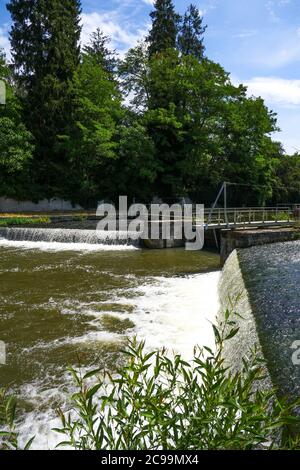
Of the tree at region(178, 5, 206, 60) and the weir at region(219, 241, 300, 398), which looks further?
the tree at region(178, 5, 206, 60)

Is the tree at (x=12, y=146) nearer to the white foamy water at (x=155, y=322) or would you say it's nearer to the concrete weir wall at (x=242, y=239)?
the concrete weir wall at (x=242, y=239)

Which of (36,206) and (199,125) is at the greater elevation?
(199,125)

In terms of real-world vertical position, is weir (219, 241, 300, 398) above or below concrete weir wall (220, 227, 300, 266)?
below

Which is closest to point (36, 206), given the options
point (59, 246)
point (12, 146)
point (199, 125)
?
point (12, 146)

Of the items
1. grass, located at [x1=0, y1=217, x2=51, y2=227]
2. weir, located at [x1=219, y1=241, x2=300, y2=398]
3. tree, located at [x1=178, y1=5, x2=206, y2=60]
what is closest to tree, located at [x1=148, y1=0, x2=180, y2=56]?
tree, located at [x1=178, y1=5, x2=206, y2=60]

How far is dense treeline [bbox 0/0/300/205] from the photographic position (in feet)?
103

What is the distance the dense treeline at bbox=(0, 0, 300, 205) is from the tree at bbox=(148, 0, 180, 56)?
261 inches

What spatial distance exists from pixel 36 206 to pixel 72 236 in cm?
1564

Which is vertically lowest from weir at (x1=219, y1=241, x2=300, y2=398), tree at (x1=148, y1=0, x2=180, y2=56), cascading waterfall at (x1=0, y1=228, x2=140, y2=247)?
weir at (x1=219, y1=241, x2=300, y2=398)

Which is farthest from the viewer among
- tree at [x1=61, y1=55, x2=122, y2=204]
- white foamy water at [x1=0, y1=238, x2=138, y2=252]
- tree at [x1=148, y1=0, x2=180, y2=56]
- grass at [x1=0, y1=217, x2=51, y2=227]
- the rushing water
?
tree at [x1=148, y1=0, x2=180, y2=56]

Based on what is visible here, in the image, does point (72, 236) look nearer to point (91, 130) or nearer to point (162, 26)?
point (91, 130)

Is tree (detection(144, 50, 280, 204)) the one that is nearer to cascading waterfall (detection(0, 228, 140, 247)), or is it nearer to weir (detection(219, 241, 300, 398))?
cascading waterfall (detection(0, 228, 140, 247))

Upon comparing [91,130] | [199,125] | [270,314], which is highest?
[199,125]

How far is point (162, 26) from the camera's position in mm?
41250
